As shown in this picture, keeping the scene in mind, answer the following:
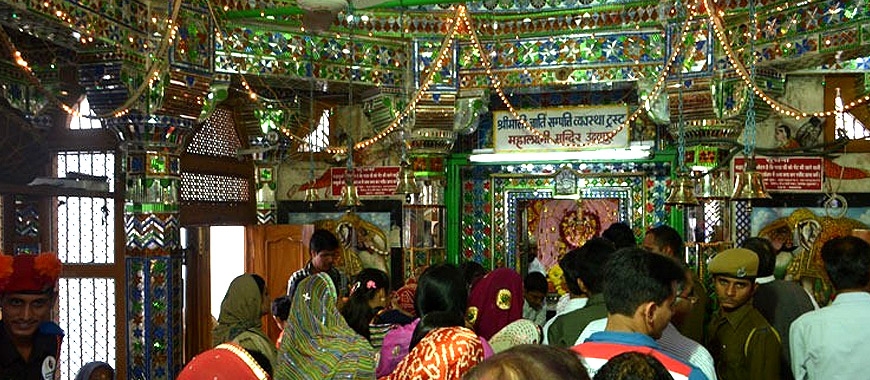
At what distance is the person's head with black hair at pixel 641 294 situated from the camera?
2451mm

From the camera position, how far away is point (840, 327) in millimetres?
3410

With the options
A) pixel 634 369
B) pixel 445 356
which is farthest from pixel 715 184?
pixel 634 369

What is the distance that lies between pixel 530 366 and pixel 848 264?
2.41 metres

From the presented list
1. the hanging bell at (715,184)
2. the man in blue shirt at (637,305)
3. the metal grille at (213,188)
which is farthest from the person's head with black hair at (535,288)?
the man in blue shirt at (637,305)

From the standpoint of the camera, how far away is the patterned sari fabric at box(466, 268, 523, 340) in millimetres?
4695

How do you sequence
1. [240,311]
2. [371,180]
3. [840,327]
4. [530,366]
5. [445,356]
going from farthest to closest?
[371,180] → [240,311] → [840,327] → [445,356] → [530,366]

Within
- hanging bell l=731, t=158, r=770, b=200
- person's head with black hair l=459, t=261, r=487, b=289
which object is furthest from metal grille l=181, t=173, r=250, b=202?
hanging bell l=731, t=158, r=770, b=200

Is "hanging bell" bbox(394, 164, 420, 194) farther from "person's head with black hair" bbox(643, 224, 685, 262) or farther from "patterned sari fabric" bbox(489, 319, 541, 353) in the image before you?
"patterned sari fabric" bbox(489, 319, 541, 353)

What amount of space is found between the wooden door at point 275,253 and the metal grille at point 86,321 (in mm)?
1943

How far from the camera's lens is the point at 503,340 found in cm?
407

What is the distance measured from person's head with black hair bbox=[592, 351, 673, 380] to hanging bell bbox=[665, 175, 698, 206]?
16.2ft

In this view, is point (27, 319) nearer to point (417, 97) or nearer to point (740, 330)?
point (740, 330)

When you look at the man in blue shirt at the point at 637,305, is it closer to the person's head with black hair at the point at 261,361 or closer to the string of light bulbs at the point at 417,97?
the person's head with black hair at the point at 261,361

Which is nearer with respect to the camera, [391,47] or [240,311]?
[240,311]
